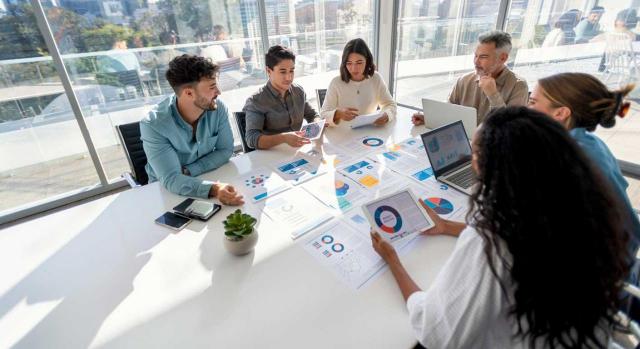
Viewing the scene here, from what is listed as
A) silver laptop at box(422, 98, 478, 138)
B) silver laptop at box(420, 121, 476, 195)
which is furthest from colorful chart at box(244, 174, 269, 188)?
silver laptop at box(422, 98, 478, 138)

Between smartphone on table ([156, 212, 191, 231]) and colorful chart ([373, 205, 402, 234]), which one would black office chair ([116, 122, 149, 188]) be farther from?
colorful chart ([373, 205, 402, 234])

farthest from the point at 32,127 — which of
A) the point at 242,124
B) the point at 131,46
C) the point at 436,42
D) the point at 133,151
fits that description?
the point at 436,42

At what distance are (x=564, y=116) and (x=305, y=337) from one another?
1.07 meters

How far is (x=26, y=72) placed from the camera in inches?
90.6

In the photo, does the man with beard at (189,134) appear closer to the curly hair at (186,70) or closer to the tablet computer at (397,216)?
the curly hair at (186,70)

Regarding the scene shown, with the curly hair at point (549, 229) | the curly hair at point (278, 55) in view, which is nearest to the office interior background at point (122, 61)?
the curly hair at point (278, 55)

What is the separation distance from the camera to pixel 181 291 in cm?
91

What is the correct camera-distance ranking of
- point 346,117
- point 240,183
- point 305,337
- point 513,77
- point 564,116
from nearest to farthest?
point 305,337, point 564,116, point 240,183, point 513,77, point 346,117

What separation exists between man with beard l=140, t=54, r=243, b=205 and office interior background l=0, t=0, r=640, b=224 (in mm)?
1460

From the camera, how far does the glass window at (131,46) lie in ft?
8.00

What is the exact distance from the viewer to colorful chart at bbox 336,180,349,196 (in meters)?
1.36

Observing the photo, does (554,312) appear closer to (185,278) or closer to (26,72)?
(185,278)

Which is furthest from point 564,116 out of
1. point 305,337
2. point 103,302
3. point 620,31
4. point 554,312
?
point 620,31

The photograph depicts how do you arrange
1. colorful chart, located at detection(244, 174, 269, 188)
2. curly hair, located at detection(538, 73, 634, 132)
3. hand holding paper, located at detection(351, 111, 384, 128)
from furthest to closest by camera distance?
1. hand holding paper, located at detection(351, 111, 384, 128)
2. colorful chart, located at detection(244, 174, 269, 188)
3. curly hair, located at detection(538, 73, 634, 132)
